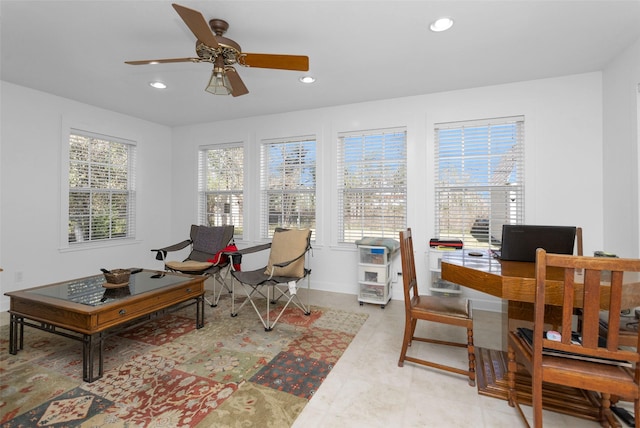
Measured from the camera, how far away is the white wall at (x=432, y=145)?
3176 millimetres

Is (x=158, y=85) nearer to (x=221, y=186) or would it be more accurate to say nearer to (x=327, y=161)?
(x=221, y=186)

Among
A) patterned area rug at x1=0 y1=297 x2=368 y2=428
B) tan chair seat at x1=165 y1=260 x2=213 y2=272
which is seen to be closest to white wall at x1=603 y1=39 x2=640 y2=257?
patterned area rug at x1=0 y1=297 x2=368 y2=428

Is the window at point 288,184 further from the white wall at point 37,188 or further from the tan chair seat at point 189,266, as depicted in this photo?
the white wall at point 37,188

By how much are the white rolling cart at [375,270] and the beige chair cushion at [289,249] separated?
728 millimetres

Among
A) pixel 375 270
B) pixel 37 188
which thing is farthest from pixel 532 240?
pixel 37 188

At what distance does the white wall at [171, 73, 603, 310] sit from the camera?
10.4ft

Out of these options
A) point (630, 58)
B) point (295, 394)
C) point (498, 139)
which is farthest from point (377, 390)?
point (630, 58)

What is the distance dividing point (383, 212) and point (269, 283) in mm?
1904

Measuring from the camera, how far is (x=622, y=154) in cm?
278

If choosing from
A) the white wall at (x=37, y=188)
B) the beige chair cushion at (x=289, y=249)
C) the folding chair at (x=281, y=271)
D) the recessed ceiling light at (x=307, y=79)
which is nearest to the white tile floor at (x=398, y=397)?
the folding chair at (x=281, y=271)

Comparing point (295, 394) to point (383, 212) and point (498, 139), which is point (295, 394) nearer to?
point (383, 212)

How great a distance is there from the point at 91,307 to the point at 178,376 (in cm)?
76

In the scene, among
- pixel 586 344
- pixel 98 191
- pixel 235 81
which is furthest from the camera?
pixel 98 191

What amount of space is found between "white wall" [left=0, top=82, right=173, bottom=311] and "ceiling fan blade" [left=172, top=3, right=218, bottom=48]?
319 centimetres
